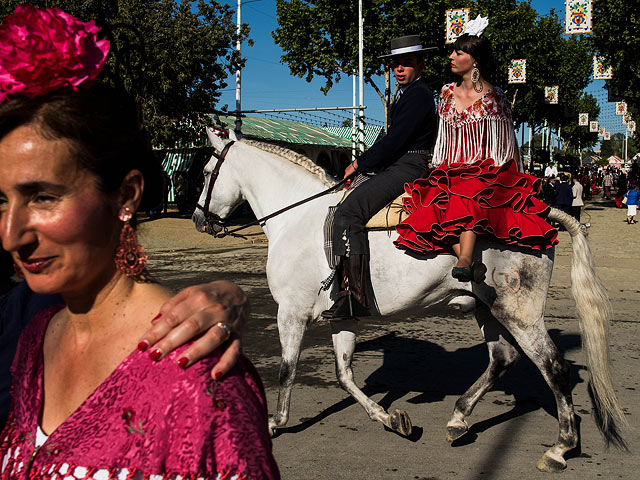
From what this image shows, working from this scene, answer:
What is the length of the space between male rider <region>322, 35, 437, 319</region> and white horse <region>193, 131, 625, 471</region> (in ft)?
0.64

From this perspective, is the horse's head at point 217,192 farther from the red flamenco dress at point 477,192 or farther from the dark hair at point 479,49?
the dark hair at point 479,49

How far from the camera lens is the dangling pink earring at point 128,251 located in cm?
155

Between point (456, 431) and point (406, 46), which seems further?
point (406, 46)

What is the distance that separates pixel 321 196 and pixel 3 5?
63.7 feet

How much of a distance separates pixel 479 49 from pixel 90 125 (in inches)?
153

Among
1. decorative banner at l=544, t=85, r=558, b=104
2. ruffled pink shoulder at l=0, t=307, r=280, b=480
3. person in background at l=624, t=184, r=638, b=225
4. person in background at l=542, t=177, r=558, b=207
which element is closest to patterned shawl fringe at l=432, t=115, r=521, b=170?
ruffled pink shoulder at l=0, t=307, r=280, b=480

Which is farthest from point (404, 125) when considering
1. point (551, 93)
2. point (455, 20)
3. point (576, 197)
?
point (551, 93)

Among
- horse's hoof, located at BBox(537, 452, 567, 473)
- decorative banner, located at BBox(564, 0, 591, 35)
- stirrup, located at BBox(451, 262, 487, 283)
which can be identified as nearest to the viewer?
horse's hoof, located at BBox(537, 452, 567, 473)

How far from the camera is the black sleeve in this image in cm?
496

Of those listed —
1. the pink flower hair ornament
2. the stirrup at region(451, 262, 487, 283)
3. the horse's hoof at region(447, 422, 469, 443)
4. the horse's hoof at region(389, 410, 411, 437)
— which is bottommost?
the horse's hoof at region(447, 422, 469, 443)

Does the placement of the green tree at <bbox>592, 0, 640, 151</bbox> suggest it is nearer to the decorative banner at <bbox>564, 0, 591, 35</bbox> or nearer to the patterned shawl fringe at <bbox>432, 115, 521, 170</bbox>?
the decorative banner at <bbox>564, 0, 591, 35</bbox>

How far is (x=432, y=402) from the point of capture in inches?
225

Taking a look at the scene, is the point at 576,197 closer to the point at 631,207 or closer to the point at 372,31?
the point at 631,207

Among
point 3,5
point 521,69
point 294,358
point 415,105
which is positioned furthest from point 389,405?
point 521,69
